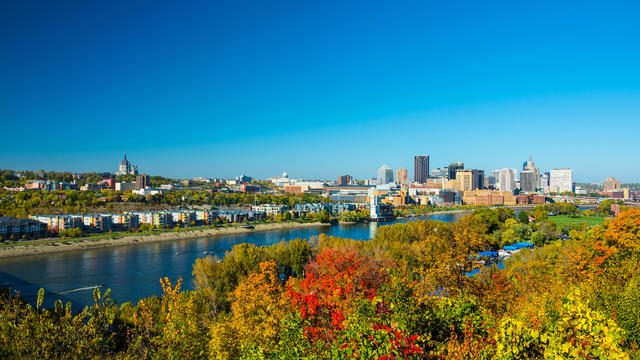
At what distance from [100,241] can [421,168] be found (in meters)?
62.3

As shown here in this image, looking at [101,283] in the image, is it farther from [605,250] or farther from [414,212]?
[414,212]

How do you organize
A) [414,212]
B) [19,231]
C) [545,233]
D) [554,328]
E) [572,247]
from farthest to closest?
1. [414,212]
2. [19,231]
3. [545,233]
4. [572,247]
5. [554,328]

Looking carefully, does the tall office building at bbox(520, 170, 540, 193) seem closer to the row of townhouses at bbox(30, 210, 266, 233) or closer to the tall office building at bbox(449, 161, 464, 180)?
the tall office building at bbox(449, 161, 464, 180)

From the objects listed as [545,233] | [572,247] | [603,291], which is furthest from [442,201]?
[603,291]

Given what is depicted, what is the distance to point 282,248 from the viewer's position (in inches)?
332

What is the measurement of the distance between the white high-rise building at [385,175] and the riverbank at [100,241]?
54451mm

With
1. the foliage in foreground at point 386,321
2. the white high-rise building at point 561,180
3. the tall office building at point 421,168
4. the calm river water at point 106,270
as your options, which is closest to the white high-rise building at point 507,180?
the white high-rise building at point 561,180

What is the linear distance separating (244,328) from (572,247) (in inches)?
207

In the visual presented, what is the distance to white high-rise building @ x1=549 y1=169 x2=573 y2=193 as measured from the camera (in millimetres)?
59969

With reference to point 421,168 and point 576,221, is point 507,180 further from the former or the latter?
point 576,221

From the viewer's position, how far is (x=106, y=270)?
33.9ft

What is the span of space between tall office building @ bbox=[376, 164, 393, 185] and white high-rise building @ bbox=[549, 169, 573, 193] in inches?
983

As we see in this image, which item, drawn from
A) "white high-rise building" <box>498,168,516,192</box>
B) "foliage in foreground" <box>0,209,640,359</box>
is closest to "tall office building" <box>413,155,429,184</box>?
"white high-rise building" <box>498,168,516,192</box>

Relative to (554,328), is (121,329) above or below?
below
